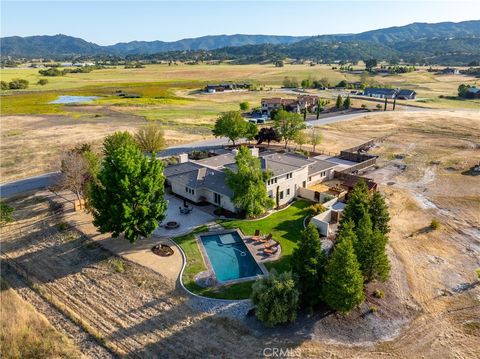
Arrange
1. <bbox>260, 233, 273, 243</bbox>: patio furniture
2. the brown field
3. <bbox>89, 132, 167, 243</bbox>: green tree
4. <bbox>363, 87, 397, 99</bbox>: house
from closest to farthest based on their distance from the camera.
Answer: the brown field → <bbox>89, 132, 167, 243</bbox>: green tree → <bbox>260, 233, 273, 243</bbox>: patio furniture → <bbox>363, 87, 397, 99</bbox>: house

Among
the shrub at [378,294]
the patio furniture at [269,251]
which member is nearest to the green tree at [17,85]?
the patio furniture at [269,251]

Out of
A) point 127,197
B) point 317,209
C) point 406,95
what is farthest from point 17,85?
point 317,209

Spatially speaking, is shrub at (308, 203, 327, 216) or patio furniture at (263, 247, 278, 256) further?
shrub at (308, 203, 327, 216)

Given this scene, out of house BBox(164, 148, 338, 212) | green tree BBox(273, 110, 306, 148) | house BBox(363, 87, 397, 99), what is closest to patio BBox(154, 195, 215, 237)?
house BBox(164, 148, 338, 212)

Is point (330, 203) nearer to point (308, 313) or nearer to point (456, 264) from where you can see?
point (456, 264)

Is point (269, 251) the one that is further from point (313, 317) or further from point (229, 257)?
point (313, 317)

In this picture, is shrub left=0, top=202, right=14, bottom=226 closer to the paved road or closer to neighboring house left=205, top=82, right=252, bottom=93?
the paved road
